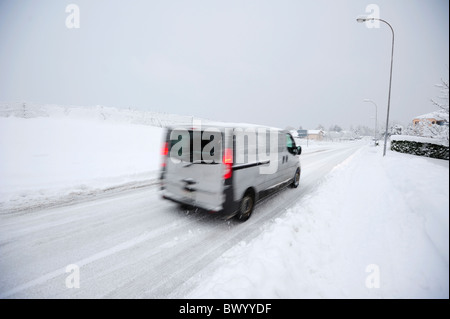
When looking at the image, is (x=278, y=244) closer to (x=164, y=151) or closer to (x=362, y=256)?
(x=362, y=256)

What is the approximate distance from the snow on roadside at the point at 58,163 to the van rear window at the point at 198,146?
3.76 metres

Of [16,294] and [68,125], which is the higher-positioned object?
[68,125]

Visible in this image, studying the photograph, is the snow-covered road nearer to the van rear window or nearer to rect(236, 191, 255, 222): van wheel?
rect(236, 191, 255, 222): van wheel

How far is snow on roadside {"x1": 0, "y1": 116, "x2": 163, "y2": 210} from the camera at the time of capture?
5.80 metres

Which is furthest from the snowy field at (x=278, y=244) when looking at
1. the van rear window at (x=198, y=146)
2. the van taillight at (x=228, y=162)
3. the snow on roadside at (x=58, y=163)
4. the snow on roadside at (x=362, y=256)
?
the van rear window at (x=198, y=146)

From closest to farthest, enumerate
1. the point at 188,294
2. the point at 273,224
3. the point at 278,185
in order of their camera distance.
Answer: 1. the point at 188,294
2. the point at 273,224
3. the point at 278,185

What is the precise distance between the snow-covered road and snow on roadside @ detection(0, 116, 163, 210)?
1.43m

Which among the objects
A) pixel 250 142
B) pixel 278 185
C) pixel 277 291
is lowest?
pixel 277 291

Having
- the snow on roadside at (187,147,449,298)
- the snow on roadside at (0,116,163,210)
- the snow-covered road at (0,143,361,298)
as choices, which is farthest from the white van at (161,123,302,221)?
the snow on roadside at (0,116,163,210)
